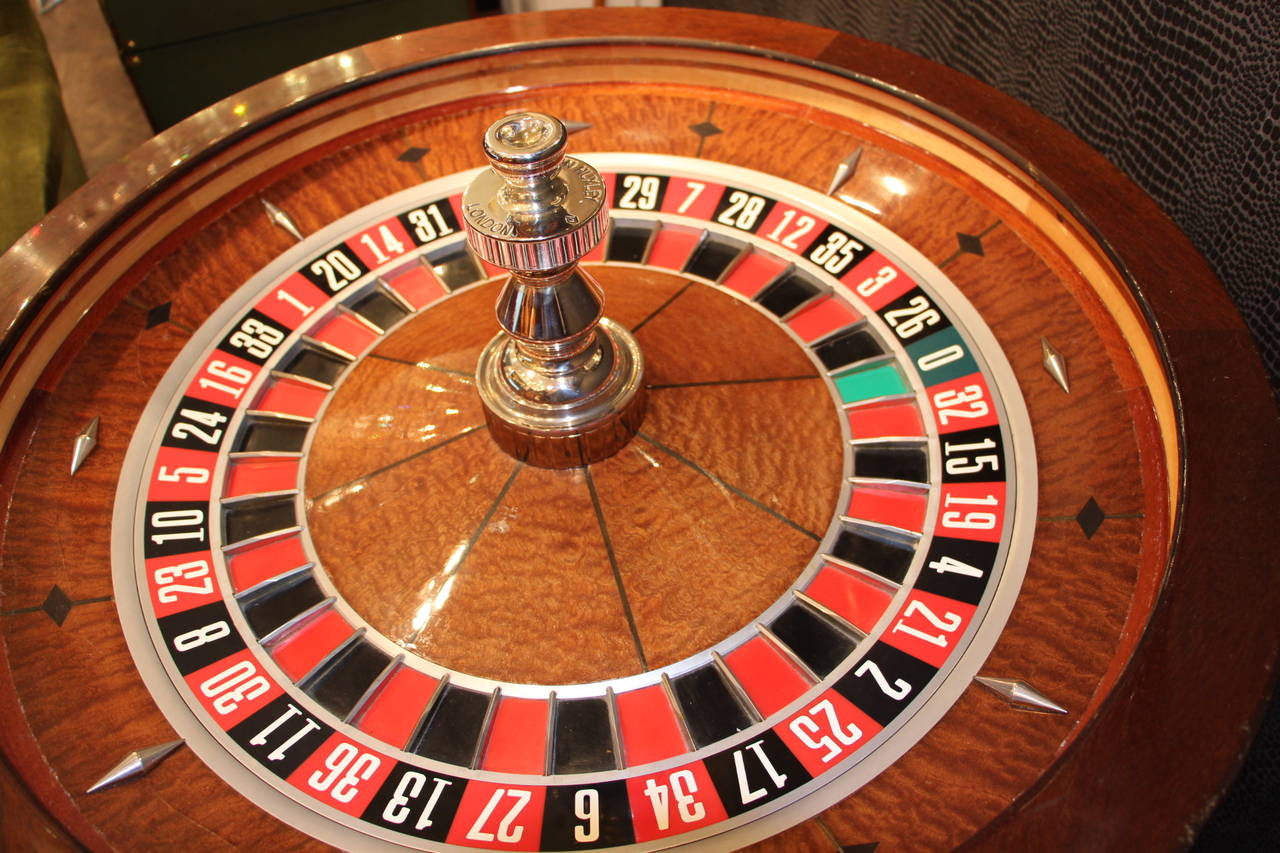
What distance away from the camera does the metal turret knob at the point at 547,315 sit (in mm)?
1471

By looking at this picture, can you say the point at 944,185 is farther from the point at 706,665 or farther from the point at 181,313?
the point at 181,313

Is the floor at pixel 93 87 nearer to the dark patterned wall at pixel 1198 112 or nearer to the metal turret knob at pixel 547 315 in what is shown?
the metal turret knob at pixel 547 315

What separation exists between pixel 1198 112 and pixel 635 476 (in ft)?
4.85

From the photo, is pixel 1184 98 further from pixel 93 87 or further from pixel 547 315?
pixel 93 87

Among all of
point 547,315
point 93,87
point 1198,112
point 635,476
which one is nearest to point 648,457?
point 635,476

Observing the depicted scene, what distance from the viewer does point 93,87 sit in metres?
4.92

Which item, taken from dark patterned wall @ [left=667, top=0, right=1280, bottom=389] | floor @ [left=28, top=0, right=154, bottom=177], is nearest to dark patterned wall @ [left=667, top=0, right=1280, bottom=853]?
dark patterned wall @ [left=667, top=0, right=1280, bottom=389]

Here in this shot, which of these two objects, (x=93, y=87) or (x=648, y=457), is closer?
(x=648, y=457)

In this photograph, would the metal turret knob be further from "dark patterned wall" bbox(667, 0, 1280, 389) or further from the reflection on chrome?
"dark patterned wall" bbox(667, 0, 1280, 389)

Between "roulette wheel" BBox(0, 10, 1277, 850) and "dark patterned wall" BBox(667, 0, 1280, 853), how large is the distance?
0.49m

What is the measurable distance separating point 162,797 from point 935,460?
1221 mm

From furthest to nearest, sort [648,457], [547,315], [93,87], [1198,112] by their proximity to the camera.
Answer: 1. [93,87]
2. [1198,112]
3. [648,457]
4. [547,315]

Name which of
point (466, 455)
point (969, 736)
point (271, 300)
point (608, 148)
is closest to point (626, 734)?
point (969, 736)

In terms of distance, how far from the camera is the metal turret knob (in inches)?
57.9
